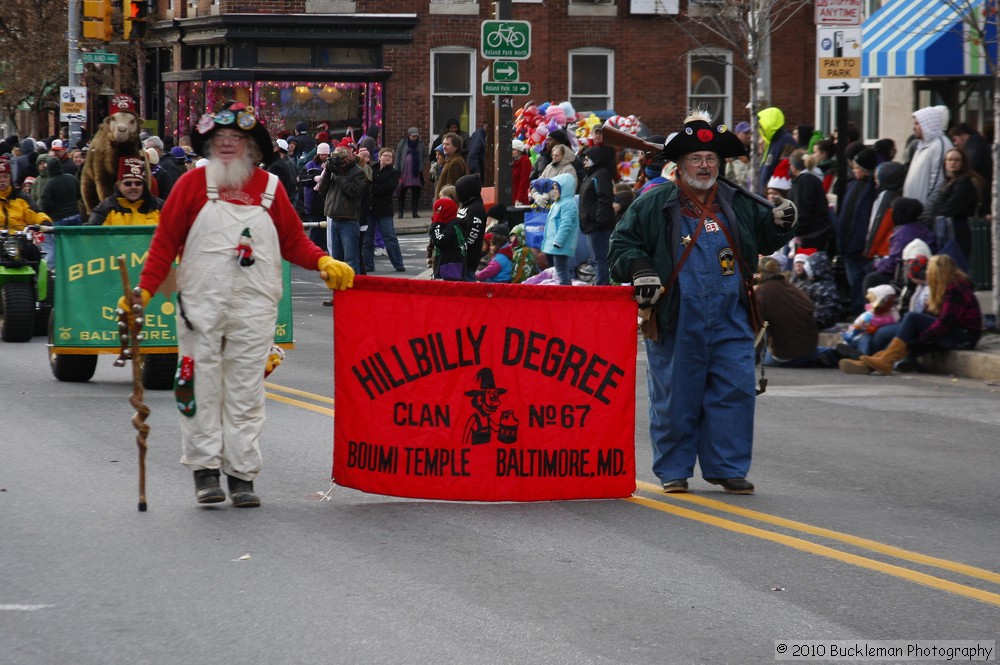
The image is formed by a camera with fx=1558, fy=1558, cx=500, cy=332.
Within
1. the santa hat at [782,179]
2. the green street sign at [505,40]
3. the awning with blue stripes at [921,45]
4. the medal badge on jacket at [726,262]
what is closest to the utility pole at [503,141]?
the green street sign at [505,40]

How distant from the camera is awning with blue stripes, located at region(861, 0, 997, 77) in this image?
22078 millimetres

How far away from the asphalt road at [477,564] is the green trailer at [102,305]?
2.01 meters

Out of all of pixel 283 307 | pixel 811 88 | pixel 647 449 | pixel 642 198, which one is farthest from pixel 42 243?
pixel 811 88

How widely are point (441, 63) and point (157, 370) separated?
1029 inches

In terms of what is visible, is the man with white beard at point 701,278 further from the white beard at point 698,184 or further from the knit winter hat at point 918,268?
the knit winter hat at point 918,268

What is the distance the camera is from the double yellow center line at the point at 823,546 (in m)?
6.48

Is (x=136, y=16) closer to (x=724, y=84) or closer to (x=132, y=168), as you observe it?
(x=724, y=84)

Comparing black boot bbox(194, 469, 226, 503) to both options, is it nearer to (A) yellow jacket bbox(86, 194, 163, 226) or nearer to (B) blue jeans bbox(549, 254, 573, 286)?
(A) yellow jacket bbox(86, 194, 163, 226)

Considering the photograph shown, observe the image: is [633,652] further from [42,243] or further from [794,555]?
[42,243]

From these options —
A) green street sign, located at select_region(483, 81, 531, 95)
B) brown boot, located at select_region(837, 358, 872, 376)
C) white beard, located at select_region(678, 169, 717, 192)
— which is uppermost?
green street sign, located at select_region(483, 81, 531, 95)

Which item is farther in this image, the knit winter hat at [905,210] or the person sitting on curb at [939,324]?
the knit winter hat at [905,210]

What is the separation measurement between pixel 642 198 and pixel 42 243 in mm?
10240

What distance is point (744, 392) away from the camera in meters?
8.09

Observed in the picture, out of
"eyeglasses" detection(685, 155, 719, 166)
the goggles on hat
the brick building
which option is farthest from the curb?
the brick building
